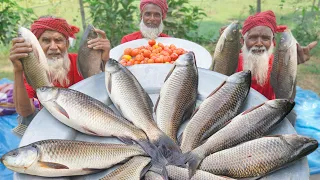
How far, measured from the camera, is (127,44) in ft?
14.6

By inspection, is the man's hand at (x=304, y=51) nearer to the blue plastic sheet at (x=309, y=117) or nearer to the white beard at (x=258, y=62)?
the white beard at (x=258, y=62)

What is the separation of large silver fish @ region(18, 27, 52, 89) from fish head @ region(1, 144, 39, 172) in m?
1.05

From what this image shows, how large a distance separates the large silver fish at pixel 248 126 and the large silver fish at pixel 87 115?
16.5 inches

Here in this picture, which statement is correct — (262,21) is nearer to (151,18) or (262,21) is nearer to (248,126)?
(248,126)

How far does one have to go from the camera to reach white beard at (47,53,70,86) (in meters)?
3.22

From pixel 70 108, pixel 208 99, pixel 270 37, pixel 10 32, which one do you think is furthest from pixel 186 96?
pixel 10 32

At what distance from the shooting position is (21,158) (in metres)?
1.75

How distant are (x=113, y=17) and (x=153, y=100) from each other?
4.87m

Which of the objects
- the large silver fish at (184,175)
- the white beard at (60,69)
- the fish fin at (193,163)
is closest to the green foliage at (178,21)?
the white beard at (60,69)

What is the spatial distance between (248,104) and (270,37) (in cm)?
139

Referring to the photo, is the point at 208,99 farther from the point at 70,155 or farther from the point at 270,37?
the point at 270,37

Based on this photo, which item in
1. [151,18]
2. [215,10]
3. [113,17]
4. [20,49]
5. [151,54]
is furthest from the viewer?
[215,10]

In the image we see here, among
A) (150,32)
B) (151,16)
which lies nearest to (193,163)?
(150,32)

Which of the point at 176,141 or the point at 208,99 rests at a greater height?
the point at 208,99
